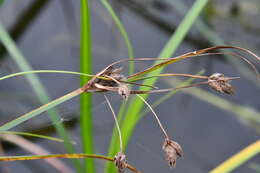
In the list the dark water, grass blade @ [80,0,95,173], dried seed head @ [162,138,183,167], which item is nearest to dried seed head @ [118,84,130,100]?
dried seed head @ [162,138,183,167]

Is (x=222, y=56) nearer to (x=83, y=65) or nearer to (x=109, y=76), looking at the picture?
(x=83, y=65)

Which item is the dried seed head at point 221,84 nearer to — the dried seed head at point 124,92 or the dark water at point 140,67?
the dried seed head at point 124,92

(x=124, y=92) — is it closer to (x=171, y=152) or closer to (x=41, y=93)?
(x=171, y=152)

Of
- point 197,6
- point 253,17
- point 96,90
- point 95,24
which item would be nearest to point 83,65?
point 96,90

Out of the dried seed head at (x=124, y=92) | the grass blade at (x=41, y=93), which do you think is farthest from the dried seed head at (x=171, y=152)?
the grass blade at (x=41, y=93)

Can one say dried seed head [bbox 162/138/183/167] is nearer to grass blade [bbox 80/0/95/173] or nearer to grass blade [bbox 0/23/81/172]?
grass blade [bbox 80/0/95/173]

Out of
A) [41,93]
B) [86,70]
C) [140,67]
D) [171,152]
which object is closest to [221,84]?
[171,152]

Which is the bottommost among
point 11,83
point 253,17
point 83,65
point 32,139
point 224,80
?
point 224,80
